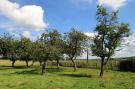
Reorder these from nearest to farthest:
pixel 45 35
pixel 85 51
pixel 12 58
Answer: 1. pixel 45 35
2. pixel 85 51
3. pixel 12 58

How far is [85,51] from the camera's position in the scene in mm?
94562

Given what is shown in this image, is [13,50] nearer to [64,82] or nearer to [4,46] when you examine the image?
[4,46]

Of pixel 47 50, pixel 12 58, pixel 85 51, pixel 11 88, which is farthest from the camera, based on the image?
pixel 12 58

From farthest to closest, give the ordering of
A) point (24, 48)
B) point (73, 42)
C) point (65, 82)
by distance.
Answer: point (24, 48) < point (73, 42) < point (65, 82)

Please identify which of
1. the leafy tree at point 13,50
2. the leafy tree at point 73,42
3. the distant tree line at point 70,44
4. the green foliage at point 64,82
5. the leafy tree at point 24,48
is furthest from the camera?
the leafy tree at point 13,50

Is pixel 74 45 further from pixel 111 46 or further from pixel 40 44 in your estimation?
pixel 111 46

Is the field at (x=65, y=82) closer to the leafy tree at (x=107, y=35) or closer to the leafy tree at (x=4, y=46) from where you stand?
the leafy tree at (x=107, y=35)

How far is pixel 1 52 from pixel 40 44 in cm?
5177

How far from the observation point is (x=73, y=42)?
88625mm

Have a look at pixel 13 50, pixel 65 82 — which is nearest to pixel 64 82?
pixel 65 82

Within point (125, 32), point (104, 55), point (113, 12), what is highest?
point (113, 12)

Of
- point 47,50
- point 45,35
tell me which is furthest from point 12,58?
point 47,50

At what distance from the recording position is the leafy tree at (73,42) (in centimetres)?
8812

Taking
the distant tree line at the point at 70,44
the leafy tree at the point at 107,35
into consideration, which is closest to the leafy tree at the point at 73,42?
the distant tree line at the point at 70,44
